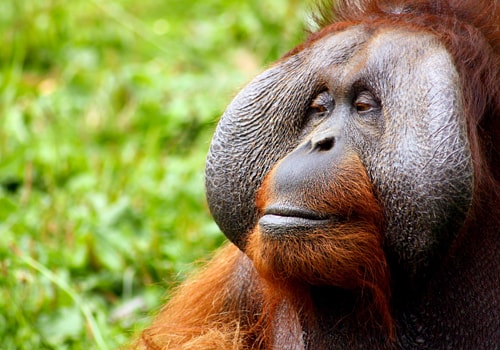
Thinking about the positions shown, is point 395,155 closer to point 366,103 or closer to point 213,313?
point 366,103

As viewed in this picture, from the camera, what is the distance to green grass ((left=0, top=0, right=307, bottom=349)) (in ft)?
13.9

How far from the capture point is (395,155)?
2750 millimetres

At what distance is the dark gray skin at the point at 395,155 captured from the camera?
8.91ft

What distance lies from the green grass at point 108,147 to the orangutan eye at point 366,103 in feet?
2.73

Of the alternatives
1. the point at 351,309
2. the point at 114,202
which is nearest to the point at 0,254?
the point at 114,202

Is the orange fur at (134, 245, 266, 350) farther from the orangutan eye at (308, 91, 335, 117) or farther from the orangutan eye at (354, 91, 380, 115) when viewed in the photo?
the orangutan eye at (354, 91, 380, 115)

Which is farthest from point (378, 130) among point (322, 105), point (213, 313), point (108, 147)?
point (108, 147)

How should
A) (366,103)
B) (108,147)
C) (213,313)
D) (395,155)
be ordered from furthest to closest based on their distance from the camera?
1. (108,147)
2. (213,313)
3. (366,103)
4. (395,155)

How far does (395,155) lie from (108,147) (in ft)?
11.5

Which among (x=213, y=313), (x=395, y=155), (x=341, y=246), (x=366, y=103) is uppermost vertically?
(x=366, y=103)

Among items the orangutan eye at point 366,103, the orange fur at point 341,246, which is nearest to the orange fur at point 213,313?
the orange fur at point 341,246

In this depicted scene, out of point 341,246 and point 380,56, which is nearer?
point 341,246

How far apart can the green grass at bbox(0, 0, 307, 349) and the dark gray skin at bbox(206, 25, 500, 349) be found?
574mm

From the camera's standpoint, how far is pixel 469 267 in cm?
298
